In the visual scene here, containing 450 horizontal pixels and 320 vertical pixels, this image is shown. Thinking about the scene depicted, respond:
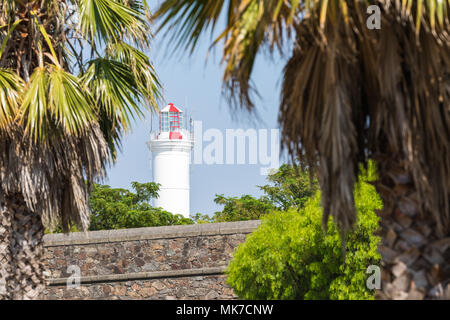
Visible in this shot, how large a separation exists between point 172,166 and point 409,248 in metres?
40.1

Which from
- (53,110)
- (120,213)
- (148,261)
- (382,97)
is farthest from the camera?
(120,213)

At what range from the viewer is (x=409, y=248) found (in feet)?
15.0

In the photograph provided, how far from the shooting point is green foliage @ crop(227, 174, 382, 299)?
13562 mm

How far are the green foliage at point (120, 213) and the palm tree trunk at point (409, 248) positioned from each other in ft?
88.9

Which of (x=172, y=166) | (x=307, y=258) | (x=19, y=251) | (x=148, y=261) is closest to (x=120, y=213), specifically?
(x=172, y=166)

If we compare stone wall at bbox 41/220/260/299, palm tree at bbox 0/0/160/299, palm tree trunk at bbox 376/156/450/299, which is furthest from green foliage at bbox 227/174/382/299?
palm tree trunk at bbox 376/156/450/299

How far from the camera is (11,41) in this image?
8578mm

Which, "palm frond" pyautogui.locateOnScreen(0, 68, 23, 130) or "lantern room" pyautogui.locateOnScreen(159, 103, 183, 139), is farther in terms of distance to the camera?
"lantern room" pyautogui.locateOnScreen(159, 103, 183, 139)

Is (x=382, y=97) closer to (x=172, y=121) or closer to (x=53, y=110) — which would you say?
(x=53, y=110)

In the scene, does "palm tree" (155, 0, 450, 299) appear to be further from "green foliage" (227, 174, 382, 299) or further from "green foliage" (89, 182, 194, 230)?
"green foliage" (89, 182, 194, 230)

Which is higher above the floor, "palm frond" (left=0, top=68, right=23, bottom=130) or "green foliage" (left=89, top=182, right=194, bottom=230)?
"palm frond" (left=0, top=68, right=23, bottom=130)

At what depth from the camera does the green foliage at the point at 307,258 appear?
13562mm

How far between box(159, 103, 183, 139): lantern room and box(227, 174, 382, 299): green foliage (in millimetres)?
31204
